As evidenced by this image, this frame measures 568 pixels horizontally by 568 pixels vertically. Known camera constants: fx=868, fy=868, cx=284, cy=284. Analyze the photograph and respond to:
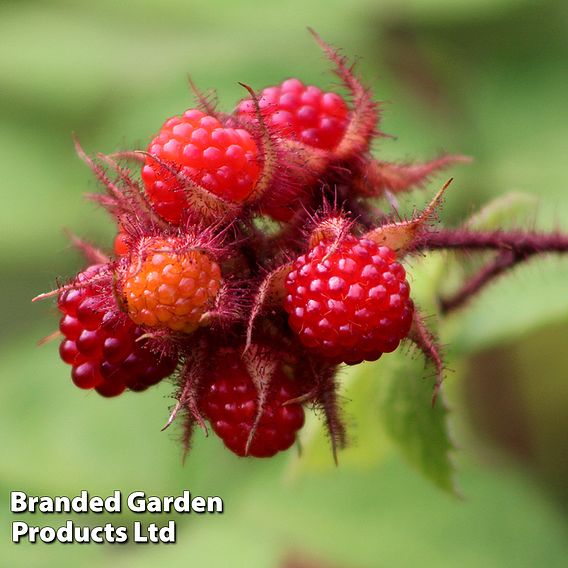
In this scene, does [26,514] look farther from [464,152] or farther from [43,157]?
[464,152]

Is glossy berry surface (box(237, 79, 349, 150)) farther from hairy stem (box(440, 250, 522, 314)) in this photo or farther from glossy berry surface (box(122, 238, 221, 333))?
hairy stem (box(440, 250, 522, 314))

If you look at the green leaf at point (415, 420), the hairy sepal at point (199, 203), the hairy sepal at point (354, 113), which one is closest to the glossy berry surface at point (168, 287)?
the hairy sepal at point (199, 203)

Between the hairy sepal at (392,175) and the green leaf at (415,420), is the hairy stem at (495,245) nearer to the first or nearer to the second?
the hairy sepal at (392,175)

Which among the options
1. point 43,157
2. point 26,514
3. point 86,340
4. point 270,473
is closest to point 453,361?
point 270,473

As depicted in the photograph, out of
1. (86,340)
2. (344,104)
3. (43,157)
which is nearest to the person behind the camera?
(86,340)

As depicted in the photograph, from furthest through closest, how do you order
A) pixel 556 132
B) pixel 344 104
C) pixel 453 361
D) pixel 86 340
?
pixel 556 132 < pixel 453 361 < pixel 344 104 < pixel 86 340

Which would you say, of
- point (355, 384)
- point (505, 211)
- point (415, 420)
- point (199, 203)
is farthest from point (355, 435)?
point (199, 203)

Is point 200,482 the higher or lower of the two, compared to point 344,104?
lower
